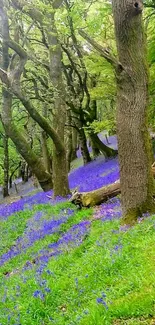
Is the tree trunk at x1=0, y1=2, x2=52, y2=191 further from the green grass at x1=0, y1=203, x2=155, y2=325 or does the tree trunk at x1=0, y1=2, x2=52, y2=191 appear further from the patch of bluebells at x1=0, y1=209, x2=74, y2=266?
the green grass at x1=0, y1=203, x2=155, y2=325

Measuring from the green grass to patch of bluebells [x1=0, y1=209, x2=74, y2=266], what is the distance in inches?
66.8

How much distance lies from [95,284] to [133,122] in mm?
4183

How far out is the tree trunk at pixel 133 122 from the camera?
9.12m

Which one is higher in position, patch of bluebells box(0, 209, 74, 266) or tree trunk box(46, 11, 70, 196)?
tree trunk box(46, 11, 70, 196)

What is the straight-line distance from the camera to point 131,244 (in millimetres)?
7676

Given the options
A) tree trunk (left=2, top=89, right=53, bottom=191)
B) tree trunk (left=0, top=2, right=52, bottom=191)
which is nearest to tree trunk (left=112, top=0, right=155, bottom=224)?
tree trunk (left=0, top=2, right=52, bottom=191)

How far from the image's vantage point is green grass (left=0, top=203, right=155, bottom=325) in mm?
5254

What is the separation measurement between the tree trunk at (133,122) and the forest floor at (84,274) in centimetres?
65

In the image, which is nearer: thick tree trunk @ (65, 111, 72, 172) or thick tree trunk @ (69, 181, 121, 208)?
thick tree trunk @ (69, 181, 121, 208)

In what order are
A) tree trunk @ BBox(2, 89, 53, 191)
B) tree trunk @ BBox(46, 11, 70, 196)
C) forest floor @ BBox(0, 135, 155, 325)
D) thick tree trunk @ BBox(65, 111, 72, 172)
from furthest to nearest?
1. thick tree trunk @ BBox(65, 111, 72, 172)
2. tree trunk @ BBox(2, 89, 53, 191)
3. tree trunk @ BBox(46, 11, 70, 196)
4. forest floor @ BBox(0, 135, 155, 325)

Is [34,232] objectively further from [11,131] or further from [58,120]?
[11,131]

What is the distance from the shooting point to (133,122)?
9312 mm

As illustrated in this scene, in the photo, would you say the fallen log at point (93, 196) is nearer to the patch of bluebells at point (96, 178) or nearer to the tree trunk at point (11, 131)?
the patch of bluebells at point (96, 178)

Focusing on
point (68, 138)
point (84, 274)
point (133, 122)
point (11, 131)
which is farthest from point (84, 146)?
point (84, 274)
